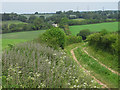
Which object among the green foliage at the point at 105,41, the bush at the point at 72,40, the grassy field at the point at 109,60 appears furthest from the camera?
the bush at the point at 72,40

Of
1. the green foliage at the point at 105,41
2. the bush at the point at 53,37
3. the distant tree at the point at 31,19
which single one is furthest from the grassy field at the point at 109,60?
the distant tree at the point at 31,19

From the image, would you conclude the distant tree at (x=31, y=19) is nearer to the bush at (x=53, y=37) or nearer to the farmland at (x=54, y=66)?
the farmland at (x=54, y=66)

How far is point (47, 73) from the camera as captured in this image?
5469 mm

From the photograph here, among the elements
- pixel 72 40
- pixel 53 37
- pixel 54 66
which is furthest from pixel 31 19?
pixel 54 66

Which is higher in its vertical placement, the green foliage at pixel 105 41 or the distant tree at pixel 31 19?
the distant tree at pixel 31 19

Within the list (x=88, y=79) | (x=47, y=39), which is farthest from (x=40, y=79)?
(x=47, y=39)

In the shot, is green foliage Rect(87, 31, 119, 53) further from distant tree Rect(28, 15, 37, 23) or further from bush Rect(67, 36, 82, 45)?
distant tree Rect(28, 15, 37, 23)

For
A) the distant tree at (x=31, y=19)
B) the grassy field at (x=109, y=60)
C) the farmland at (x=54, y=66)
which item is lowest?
the grassy field at (x=109, y=60)

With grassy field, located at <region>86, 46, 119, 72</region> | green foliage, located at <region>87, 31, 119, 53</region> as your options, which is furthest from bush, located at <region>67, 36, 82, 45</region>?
grassy field, located at <region>86, 46, 119, 72</region>

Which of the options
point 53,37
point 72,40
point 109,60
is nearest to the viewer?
point 109,60

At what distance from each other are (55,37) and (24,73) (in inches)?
279

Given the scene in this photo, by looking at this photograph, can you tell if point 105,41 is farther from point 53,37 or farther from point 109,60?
point 53,37

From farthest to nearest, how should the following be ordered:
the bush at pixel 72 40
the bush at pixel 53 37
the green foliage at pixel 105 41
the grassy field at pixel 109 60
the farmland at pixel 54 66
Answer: the bush at pixel 72 40 < the green foliage at pixel 105 41 < the bush at pixel 53 37 < the grassy field at pixel 109 60 < the farmland at pixel 54 66

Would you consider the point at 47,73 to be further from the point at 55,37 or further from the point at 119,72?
the point at 55,37
